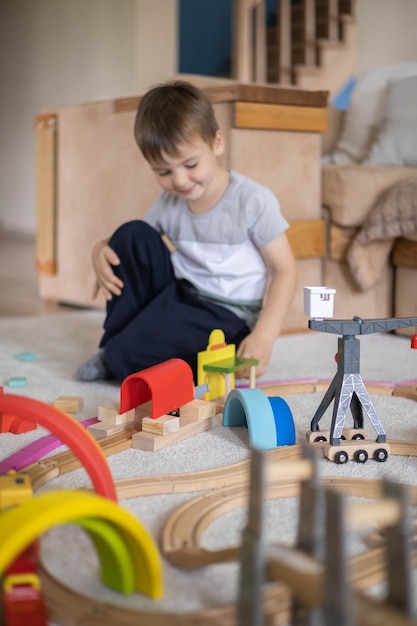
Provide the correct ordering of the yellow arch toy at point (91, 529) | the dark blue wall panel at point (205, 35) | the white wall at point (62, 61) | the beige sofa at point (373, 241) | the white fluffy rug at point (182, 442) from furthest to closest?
1. the dark blue wall panel at point (205, 35)
2. the white wall at point (62, 61)
3. the beige sofa at point (373, 241)
4. the white fluffy rug at point (182, 442)
5. the yellow arch toy at point (91, 529)

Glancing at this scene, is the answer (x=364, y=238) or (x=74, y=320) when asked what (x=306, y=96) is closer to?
(x=364, y=238)

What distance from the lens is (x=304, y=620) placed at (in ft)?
2.04

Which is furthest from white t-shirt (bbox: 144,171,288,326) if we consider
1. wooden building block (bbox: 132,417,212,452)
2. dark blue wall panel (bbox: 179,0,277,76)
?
dark blue wall panel (bbox: 179,0,277,76)

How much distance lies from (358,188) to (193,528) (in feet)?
4.54

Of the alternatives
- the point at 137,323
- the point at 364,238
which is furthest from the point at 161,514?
the point at 364,238

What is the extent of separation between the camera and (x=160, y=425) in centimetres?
119

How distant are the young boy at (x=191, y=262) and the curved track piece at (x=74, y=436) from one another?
0.71m

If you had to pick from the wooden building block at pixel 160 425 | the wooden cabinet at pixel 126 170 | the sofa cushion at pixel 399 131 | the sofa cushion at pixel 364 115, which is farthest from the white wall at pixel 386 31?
the wooden building block at pixel 160 425

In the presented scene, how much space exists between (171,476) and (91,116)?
1.62m

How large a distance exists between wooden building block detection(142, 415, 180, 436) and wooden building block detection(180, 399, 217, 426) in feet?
0.15

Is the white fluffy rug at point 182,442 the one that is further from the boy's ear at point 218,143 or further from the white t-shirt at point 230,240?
the boy's ear at point 218,143

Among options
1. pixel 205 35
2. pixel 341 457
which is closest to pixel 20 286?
pixel 341 457

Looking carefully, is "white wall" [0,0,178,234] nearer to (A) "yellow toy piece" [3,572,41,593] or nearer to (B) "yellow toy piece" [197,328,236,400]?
(B) "yellow toy piece" [197,328,236,400]

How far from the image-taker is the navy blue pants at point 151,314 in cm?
158
